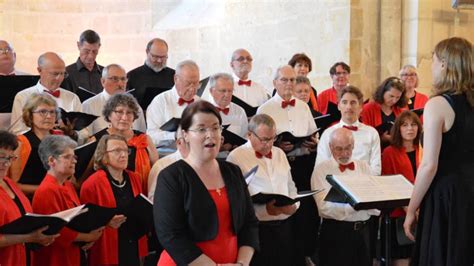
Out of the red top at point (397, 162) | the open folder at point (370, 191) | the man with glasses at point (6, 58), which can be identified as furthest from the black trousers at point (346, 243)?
the man with glasses at point (6, 58)

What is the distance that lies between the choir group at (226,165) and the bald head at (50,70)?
11 millimetres

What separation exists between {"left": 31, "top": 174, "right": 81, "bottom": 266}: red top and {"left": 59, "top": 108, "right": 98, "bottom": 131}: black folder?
766mm

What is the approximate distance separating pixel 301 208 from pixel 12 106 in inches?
95.6

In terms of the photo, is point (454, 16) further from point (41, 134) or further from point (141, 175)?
point (41, 134)

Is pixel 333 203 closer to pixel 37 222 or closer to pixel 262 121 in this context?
pixel 262 121

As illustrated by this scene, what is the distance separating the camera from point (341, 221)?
5.25 m

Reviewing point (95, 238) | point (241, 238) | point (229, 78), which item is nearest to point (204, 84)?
point (229, 78)

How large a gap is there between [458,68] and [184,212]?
1541mm

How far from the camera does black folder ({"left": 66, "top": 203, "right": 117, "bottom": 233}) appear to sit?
377cm

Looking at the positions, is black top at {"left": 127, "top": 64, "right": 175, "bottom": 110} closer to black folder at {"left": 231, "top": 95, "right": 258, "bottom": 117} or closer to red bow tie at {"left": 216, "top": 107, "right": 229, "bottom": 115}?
black folder at {"left": 231, "top": 95, "right": 258, "bottom": 117}

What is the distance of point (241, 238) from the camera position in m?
3.28

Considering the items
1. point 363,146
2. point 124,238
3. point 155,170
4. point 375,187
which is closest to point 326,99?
point 363,146

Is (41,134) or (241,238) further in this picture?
(41,134)

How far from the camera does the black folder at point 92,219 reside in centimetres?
377
